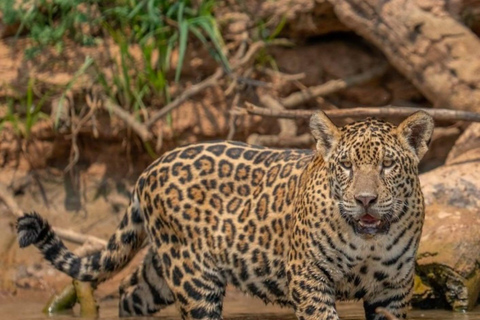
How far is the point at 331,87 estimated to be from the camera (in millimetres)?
11367

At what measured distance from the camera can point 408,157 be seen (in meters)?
6.88

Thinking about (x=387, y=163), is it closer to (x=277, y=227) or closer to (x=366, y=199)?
(x=366, y=199)

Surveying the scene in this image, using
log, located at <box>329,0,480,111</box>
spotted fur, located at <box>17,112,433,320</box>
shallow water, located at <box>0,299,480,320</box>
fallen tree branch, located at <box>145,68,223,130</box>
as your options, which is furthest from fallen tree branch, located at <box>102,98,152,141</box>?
spotted fur, located at <box>17,112,433,320</box>

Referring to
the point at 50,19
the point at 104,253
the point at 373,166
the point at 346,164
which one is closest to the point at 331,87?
Answer: the point at 50,19

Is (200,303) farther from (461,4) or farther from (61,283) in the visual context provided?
(461,4)

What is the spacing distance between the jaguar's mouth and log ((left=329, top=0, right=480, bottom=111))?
3877mm

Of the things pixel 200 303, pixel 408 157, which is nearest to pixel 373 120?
pixel 408 157

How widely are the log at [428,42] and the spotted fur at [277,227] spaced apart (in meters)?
2.83

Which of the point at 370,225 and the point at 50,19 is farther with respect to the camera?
the point at 50,19

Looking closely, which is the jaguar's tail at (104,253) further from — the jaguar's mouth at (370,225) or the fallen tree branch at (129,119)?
the fallen tree branch at (129,119)

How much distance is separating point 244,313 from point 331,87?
287 centimetres

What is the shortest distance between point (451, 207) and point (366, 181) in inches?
114

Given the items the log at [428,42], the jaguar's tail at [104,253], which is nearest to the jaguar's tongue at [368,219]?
the jaguar's tail at [104,253]

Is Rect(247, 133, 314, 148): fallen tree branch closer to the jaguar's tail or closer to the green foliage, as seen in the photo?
the green foliage
